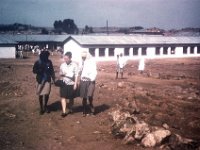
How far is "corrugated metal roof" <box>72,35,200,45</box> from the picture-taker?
134 feet

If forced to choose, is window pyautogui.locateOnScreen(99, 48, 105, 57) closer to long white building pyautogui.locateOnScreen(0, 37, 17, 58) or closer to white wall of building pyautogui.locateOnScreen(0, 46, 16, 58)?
long white building pyautogui.locateOnScreen(0, 37, 17, 58)

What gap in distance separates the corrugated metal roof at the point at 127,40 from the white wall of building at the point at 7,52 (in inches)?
348

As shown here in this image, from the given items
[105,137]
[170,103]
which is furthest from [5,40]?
[105,137]

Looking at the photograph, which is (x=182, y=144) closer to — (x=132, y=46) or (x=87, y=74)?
(x=87, y=74)

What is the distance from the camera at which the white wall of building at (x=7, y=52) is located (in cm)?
4366

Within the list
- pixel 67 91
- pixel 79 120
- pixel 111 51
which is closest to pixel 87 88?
pixel 67 91

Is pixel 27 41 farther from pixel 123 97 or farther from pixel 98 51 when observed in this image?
pixel 123 97

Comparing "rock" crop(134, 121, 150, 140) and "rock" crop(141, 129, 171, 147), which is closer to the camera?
"rock" crop(141, 129, 171, 147)

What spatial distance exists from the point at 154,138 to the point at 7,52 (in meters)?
39.3

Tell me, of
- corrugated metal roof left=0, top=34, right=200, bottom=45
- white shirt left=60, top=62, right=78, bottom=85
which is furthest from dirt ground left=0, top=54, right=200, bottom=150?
corrugated metal roof left=0, top=34, right=200, bottom=45

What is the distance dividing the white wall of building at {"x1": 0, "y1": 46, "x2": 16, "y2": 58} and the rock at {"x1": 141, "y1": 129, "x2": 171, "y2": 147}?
3891cm

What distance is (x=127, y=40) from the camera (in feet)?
146

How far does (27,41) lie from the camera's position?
5800cm

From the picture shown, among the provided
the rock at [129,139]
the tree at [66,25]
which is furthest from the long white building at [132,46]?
the tree at [66,25]
